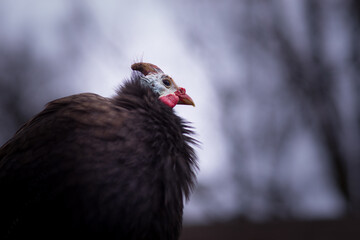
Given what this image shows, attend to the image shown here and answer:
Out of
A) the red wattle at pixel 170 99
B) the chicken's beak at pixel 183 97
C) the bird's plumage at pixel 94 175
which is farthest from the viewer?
the chicken's beak at pixel 183 97

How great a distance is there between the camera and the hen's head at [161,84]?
5.19 feet

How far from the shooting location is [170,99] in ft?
5.16

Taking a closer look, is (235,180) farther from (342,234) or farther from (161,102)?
(161,102)

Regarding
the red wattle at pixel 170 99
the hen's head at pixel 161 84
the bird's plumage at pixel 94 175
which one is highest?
the hen's head at pixel 161 84

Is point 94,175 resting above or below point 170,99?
below

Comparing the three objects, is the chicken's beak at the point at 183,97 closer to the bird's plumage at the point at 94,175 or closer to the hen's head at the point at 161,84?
the hen's head at the point at 161,84

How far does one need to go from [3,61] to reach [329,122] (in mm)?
4320

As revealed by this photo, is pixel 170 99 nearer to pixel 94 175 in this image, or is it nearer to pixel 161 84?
pixel 161 84

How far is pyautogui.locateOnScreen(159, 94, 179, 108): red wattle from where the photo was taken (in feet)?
5.08

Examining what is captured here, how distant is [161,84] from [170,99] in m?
0.08

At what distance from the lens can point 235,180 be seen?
4359mm

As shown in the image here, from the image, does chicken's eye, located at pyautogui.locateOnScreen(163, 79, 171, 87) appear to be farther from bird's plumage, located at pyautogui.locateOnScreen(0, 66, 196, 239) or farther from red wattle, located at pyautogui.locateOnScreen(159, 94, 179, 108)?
bird's plumage, located at pyautogui.locateOnScreen(0, 66, 196, 239)

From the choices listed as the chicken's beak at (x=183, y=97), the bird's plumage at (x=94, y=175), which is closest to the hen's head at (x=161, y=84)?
the chicken's beak at (x=183, y=97)

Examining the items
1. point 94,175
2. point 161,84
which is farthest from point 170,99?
point 94,175
